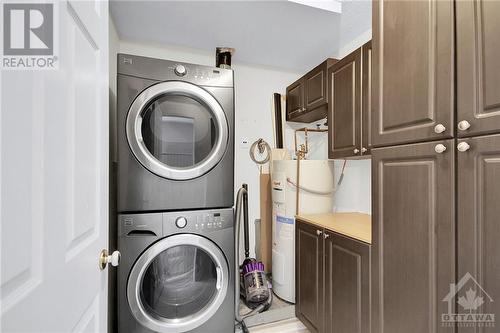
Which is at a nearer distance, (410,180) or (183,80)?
(410,180)

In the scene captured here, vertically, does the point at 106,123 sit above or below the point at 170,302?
above

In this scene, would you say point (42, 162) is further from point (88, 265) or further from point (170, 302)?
point (170, 302)

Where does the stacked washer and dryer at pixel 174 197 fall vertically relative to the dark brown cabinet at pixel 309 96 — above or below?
below

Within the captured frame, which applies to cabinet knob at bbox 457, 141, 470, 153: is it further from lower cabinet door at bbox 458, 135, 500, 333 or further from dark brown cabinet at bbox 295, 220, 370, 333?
dark brown cabinet at bbox 295, 220, 370, 333

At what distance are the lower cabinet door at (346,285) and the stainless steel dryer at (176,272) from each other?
641 millimetres

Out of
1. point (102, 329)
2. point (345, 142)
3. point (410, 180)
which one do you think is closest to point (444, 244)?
point (410, 180)

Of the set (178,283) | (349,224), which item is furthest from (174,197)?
(349,224)

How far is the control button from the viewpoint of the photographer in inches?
56.1

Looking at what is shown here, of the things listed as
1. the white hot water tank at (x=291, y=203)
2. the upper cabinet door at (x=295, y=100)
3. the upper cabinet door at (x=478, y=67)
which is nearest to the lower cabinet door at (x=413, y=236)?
the upper cabinet door at (x=478, y=67)

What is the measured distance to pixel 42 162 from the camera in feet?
1.63

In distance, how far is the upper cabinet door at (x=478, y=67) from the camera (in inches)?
26.7

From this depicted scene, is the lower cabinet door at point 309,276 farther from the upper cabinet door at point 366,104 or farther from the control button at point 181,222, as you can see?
the control button at point 181,222

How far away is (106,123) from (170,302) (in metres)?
1.20

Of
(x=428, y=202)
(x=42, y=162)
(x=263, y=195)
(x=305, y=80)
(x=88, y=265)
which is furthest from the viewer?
(x=263, y=195)
